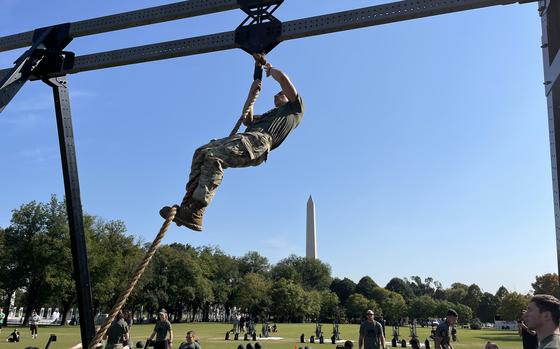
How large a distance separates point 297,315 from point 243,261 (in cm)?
1967

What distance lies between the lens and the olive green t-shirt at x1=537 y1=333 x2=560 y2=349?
9.59 ft

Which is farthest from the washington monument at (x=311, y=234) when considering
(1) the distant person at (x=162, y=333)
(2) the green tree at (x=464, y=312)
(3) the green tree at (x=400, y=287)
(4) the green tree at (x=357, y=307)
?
(1) the distant person at (x=162, y=333)

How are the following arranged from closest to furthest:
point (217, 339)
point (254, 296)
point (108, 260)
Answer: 1. point (217, 339)
2. point (108, 260)
3. point (254, 296)

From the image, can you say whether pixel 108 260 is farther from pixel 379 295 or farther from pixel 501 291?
pixel 501 291

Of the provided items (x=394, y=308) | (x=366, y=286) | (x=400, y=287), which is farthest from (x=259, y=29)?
(x=400, y=287)

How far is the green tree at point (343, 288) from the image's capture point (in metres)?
113

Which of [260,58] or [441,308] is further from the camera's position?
[441,308]

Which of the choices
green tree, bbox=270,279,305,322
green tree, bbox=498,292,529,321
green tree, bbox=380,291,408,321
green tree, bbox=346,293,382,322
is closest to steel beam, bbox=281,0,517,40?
green tree, bbox=498,292,529,321

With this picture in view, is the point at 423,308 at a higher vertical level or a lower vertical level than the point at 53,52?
lower

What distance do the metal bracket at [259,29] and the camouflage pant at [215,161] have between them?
203 cm

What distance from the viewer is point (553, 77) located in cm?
493

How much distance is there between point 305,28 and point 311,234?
107 metres

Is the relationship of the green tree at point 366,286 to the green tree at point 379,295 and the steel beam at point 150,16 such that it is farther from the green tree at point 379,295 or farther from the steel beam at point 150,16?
the steel beam at point 150,16

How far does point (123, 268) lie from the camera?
57812 millimetres
